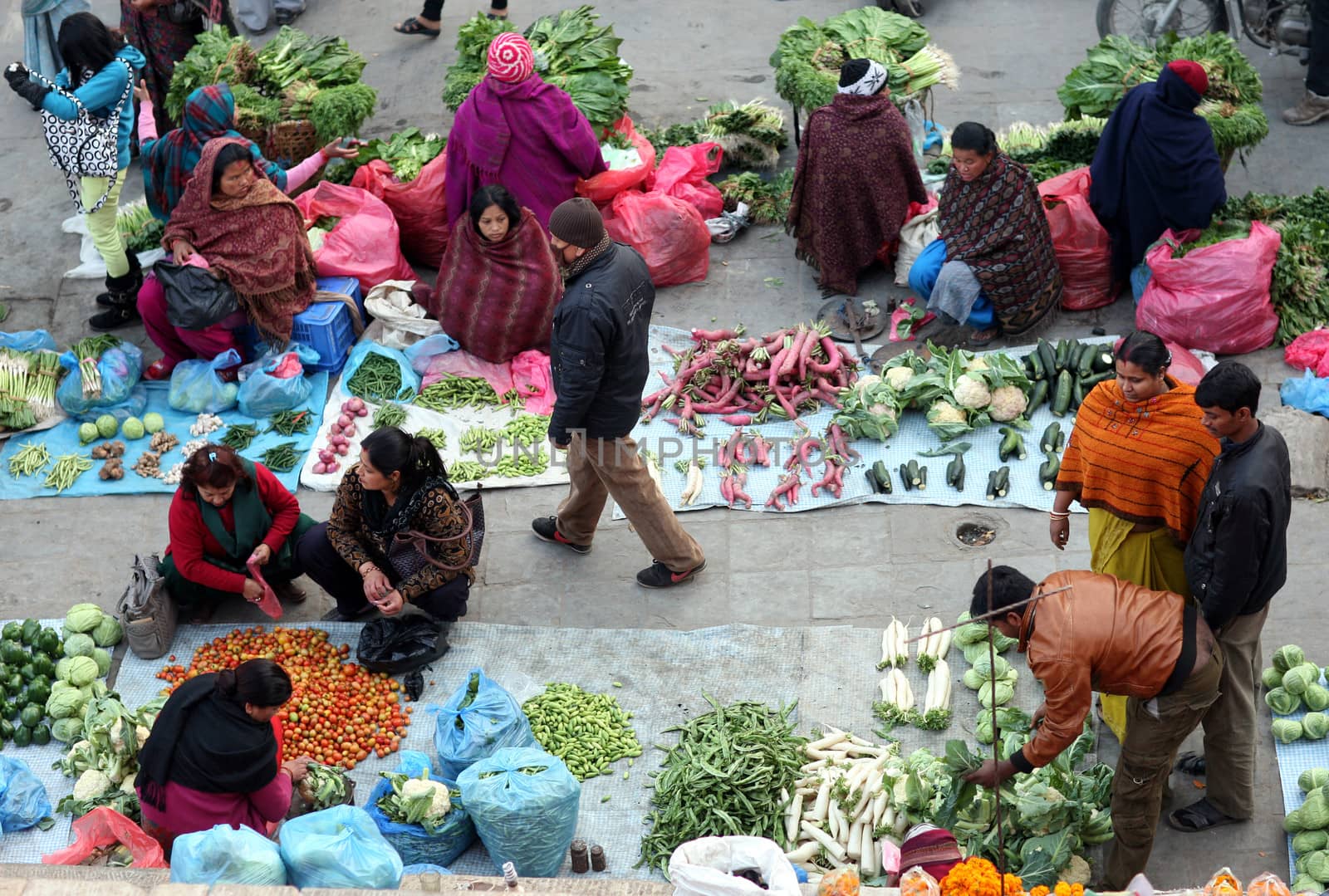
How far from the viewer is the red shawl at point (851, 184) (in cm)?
689

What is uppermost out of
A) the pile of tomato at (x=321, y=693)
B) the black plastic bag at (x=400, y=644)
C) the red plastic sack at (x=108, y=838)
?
the red plastic sack at (x=108, y=838)

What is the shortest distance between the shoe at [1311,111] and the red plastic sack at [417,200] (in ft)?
16.1

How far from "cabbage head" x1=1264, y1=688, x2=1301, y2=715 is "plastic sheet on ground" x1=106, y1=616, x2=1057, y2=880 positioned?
2.53 ft

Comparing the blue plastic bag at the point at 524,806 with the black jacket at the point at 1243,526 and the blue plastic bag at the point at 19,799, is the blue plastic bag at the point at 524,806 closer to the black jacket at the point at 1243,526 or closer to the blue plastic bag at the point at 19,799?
the blue plastic bag at the point at 19,799

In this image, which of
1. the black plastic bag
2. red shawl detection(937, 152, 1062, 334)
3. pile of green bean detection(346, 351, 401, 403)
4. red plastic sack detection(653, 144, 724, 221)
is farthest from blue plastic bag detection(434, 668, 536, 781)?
red plastic sack detection(653, 144, 724, 221)

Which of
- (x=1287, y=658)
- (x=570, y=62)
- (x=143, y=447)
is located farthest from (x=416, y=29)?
(x=1287, y=658)

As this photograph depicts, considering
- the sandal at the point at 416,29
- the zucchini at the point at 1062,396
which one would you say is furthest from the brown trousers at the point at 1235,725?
the sandal at the point at 416,29

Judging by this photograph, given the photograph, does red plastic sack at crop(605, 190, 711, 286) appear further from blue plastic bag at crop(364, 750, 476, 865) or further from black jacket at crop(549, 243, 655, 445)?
blue plastic bag at crop(364, 750, 476, 865)

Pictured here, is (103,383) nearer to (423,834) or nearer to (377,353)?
(377,353)

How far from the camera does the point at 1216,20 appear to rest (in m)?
8.77

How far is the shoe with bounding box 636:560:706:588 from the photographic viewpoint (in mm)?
5715

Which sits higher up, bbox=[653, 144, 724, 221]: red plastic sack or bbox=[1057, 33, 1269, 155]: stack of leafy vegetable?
bbox=[1057, 33, 1269, 155]: stack of leafy vegetable

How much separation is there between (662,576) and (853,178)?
95.2 inches

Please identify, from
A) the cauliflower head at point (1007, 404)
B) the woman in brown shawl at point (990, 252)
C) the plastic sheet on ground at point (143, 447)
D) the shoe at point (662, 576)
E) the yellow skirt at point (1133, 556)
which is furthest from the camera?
the woman in brown shawl at point (990, 252)
